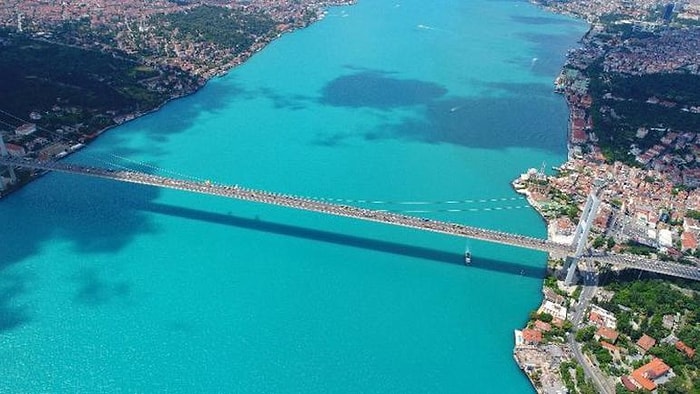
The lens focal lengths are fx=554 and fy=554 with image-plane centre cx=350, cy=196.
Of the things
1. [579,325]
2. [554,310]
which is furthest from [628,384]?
[554,310]

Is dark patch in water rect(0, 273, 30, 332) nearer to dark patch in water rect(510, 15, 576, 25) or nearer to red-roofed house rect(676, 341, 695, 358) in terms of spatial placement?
red-roofed house rect(676, 341, 695, 358)

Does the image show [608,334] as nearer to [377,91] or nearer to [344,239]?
[344,239]

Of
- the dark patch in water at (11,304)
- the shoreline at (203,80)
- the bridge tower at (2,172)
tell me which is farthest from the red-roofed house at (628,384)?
the bridge tower at (2,172)

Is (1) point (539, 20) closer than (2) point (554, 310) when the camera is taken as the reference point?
No

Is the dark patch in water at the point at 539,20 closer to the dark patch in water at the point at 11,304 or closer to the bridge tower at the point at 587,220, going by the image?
the bridge tower at the point at 587,220

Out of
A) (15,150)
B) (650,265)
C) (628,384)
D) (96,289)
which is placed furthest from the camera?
(15,150)

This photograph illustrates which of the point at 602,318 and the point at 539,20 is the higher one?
the point at 539,20

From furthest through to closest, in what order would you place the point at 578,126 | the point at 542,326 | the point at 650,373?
the point at 578,126
the point at 542,326
the point at 650,373
